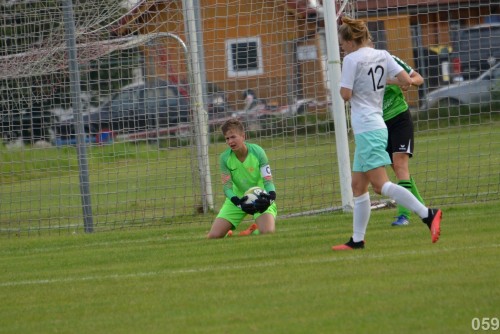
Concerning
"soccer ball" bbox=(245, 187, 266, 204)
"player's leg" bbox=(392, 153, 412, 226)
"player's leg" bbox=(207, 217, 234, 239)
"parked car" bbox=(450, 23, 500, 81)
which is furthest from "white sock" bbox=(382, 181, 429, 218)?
"parked car" bbox=(450, 23, 500, 81)

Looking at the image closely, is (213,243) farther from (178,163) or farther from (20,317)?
(178,163)

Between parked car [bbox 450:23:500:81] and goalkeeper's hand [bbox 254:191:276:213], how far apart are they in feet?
14.8

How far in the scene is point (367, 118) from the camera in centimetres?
870

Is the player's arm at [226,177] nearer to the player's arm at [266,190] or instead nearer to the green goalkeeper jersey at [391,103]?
the player's arm at [266,190]

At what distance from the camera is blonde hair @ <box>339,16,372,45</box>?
8695 mm

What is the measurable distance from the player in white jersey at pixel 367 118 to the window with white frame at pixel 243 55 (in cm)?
535

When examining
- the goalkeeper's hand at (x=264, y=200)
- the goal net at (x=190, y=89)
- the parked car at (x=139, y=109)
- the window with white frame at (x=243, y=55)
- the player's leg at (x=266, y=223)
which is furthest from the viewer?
the parked car at (x=139, y=109)

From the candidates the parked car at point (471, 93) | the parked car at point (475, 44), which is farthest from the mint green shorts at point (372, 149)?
the parked car at point (471, 93)

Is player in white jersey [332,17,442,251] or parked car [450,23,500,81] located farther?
parked car [450,23,500,81]

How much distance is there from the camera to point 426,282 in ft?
23.3

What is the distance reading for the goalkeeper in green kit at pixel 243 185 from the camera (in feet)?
36.4

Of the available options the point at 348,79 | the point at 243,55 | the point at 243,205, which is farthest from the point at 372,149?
the point at 243,55

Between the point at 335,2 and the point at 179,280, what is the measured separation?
21.6 feet

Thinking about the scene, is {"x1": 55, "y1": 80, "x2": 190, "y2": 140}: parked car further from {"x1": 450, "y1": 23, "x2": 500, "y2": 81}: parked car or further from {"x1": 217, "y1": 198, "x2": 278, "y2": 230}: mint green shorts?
{"x1": 450, "y1": 23, "x2": 500, "y2": 81}: parked car
